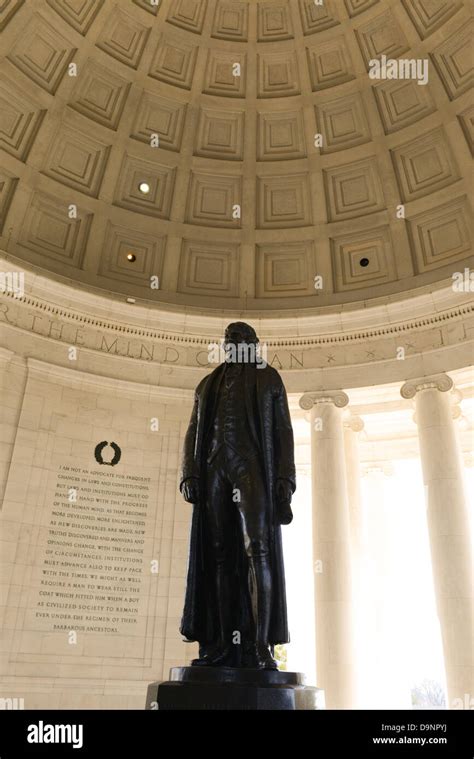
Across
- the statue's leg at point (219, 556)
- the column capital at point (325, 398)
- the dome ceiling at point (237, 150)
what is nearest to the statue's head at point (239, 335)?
the statue's leg at point (219, 556)

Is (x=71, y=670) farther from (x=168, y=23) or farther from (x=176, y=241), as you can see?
(x=168, y=23)

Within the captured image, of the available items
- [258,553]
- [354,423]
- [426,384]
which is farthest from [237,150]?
[258,553]

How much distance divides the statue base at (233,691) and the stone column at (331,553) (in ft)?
32.8

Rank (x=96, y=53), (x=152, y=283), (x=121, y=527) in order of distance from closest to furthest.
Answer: (x=121, y=527), (x=96, y=53), (x=152, y=283)

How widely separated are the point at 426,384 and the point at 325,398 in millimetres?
2952

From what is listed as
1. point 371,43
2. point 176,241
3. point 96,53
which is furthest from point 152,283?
point 371,43

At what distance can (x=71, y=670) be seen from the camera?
14797 mm

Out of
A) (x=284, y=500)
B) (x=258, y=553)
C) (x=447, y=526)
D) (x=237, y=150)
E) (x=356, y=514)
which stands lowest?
(x=258, y=553)

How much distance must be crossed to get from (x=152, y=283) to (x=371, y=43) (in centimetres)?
1062

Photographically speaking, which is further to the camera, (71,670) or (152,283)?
(152,283)

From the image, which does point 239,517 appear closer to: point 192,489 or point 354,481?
point 192,489

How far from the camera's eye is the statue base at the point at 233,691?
5.71 m

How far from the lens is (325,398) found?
59.8 ft
